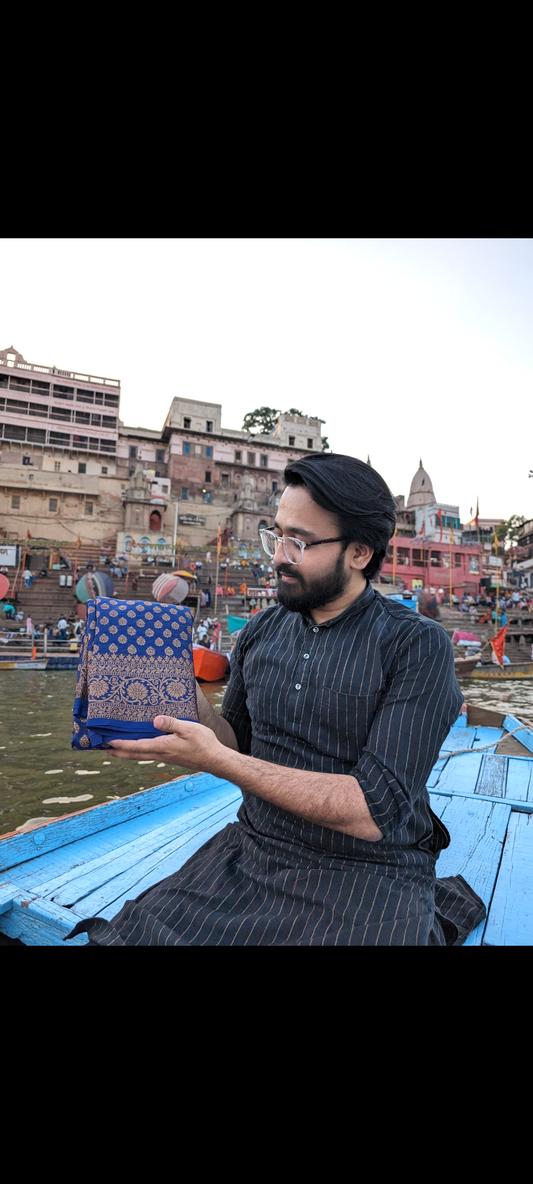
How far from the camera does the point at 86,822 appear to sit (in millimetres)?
3035

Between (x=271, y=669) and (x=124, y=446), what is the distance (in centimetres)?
5029

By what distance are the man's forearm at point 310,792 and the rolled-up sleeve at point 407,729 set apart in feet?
0.11

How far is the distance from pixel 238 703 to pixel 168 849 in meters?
1.18

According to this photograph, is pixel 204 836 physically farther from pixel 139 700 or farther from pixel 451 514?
pixel 451 514

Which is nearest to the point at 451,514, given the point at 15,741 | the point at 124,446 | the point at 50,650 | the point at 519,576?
the point at 519,576

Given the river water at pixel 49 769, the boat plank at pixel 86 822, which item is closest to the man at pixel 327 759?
the boat plank at pixel 86 822

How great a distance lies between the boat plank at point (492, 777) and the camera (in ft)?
12.0

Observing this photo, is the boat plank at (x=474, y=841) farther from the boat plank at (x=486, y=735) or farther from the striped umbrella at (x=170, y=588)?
the striped umbrella at (x=170, y=588)

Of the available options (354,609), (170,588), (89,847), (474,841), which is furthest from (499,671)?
(354,609)

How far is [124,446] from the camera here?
48781 mm

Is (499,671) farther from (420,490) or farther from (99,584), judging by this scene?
(420,490)

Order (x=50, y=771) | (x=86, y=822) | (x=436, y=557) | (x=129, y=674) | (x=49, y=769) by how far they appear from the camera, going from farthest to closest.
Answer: (x=436, y=557), (x=49, y=769), (x=50, y=771), (x=86, y=822), (x=129, y=674)

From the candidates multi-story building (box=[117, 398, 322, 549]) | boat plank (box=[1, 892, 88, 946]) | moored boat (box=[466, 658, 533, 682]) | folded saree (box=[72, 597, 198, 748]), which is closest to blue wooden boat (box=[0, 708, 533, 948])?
boat plank (box=[1, 892, 88, 946])

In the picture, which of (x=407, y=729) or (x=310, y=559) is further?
(x=310, y=559)
